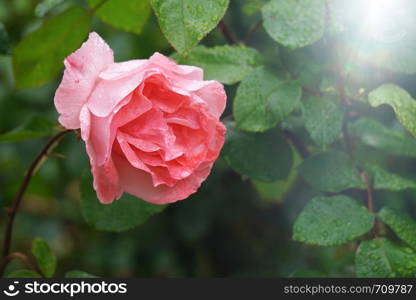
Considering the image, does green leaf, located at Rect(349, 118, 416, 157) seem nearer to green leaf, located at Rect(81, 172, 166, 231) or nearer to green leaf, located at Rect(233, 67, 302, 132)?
green leaf, located at Rect(233, 67, 302, 132)

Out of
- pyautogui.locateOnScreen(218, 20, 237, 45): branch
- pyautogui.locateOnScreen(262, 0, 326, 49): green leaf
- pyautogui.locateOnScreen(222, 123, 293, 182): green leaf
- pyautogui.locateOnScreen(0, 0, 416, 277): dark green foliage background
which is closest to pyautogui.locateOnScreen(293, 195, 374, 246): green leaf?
pyautogui.locateOnScreen(0, 0, 416, 277): dark green foliage background

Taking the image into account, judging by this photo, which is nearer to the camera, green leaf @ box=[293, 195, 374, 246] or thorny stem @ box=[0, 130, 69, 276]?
green leaf @ box=[293, 195, 374, 246]

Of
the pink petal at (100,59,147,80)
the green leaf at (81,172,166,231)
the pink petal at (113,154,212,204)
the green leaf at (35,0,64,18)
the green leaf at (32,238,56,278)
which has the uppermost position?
the pink petal at (100,59,147,80)

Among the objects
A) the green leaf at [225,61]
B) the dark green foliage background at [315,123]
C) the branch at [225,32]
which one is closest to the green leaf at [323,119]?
the dark green foliage background at [315,123]

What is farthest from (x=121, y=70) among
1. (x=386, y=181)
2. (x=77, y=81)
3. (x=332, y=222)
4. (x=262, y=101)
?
(x=386, y=181)

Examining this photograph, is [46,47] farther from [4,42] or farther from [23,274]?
[23,274]

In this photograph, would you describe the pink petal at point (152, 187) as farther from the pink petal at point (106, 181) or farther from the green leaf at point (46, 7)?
the green leaf at point (46, 7)
